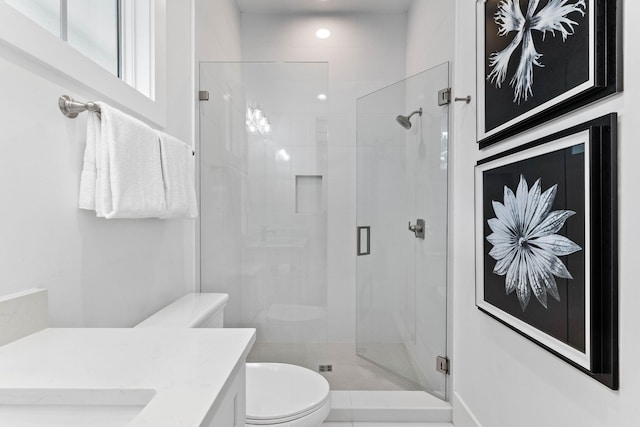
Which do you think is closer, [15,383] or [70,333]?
[15,383]

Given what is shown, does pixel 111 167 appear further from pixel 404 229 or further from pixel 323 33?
pixel 323 33

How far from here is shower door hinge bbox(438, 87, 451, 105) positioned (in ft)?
6.23

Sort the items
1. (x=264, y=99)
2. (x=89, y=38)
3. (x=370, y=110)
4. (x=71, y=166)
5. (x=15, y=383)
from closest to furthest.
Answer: (x=15, y=383), (x=71, y=166), (x=89, y=38), (x=264, y=99), (x=370, y=110)

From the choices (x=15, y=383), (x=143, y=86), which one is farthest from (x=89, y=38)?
(x=15, y=383)

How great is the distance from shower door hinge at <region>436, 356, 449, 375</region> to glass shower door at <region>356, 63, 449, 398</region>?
0.02m

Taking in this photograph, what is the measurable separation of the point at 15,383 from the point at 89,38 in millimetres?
1176

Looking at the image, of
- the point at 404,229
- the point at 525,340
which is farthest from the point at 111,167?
the point at 404,229

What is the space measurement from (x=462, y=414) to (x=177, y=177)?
170cm

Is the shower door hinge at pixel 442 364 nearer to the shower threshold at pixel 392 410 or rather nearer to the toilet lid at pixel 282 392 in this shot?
the shower threshold at pixel 392 410

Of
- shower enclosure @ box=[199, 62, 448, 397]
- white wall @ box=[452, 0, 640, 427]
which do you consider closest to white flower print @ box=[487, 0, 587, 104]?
white wall @ box=[452, 0, 640, 427]

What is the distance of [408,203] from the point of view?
2.15 meters

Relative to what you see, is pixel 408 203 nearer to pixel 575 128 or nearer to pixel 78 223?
pixel 575 128

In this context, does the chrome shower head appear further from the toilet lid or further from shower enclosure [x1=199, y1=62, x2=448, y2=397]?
the toilet lid

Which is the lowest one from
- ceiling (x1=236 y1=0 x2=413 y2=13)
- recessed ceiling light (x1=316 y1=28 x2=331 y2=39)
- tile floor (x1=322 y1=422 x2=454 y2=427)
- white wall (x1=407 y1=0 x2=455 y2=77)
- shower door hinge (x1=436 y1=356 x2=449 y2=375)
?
tile floor (x1=322 y1=422 x2=454 y2=427)
